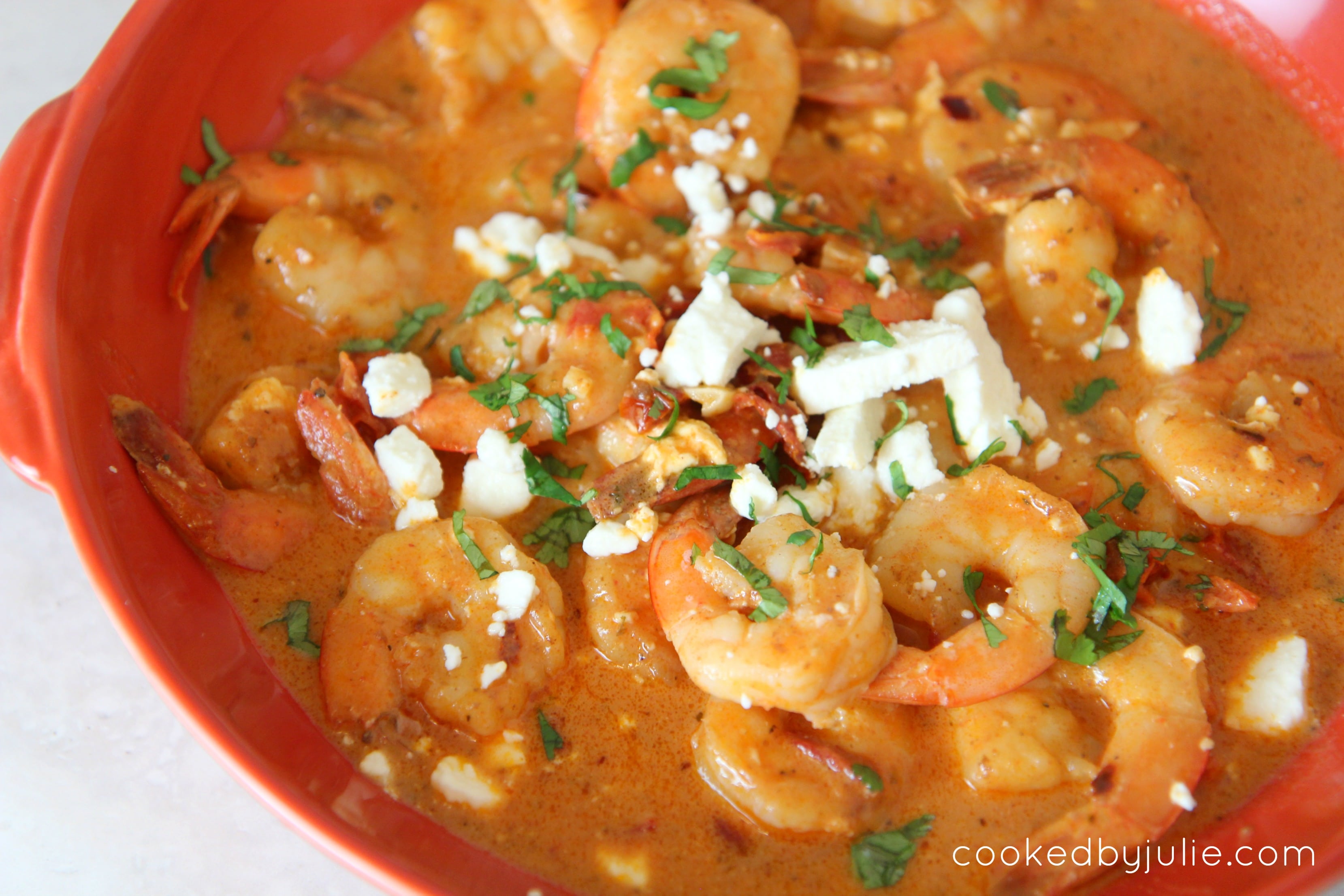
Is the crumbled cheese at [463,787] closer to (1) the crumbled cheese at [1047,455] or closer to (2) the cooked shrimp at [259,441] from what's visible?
(2) the cooked shrimp at [259,441]

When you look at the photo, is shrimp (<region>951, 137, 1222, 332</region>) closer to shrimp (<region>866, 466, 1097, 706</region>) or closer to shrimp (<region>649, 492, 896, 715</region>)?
shrimp (<region>866, 466, 1097, 706</region>)

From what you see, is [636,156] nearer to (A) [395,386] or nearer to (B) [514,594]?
(A) [395,386]

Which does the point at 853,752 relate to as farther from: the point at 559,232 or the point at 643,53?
the point at 643,53

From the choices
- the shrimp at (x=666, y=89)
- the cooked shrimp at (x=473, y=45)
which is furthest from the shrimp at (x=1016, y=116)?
the cooked shrimp at (x=473, y=45)

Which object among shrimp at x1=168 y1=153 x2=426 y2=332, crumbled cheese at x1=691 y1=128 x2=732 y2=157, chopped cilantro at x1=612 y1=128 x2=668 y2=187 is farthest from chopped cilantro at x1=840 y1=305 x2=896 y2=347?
shrimp at x1=168 y1=153 x2=426 y2=332

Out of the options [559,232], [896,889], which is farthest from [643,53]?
[896,889]

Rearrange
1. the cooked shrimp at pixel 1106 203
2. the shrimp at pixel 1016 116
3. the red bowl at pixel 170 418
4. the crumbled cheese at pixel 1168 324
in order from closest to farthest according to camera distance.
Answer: the red bowl at pixel 170 418, the crumbled cheese at pixel 1168 324, the cooked shrimp at pixel 1106 203, the shrimp at pixel 1016 116

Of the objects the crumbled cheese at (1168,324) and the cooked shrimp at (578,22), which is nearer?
the crumbled cheese at (1168,324)
